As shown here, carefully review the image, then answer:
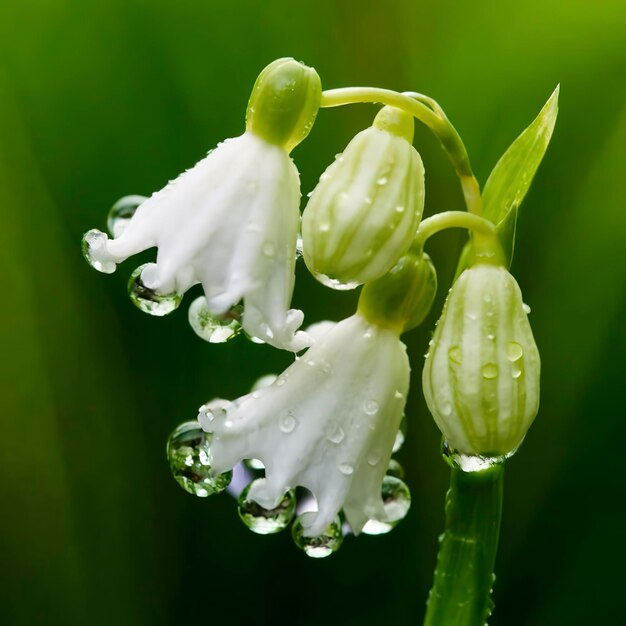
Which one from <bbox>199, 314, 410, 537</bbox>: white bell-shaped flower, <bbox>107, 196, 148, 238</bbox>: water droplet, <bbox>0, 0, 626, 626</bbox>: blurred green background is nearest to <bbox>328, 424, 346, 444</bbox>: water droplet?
→ <bbox>199, 314, 410, 537</bbox>: white bell-shaped flower

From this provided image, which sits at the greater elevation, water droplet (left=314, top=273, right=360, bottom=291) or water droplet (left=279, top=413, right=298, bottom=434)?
water droplet (left=314, top=273, right=360, bottom=291)

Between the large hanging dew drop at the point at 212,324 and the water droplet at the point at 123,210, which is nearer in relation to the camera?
the large hanging dew drop at the point at 212,324

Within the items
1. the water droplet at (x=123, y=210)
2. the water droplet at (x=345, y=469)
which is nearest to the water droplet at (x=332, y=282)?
the water droplet at (x=345, y=469)

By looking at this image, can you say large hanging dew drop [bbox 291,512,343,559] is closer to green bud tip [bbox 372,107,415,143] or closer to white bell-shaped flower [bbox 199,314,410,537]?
white bell-shaped flower [bbox 199,314,410,537]

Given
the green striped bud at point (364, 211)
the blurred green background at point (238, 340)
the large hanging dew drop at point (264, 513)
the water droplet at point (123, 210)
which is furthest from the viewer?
the blurred green background at point (238, 340)

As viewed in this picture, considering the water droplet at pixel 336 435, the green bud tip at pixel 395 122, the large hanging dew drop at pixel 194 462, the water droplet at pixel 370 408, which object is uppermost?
the green bud tip at pixel 395 122

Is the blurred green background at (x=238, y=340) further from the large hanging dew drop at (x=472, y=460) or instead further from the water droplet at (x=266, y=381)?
the large hanging dew drop at (x=472, y=460)
